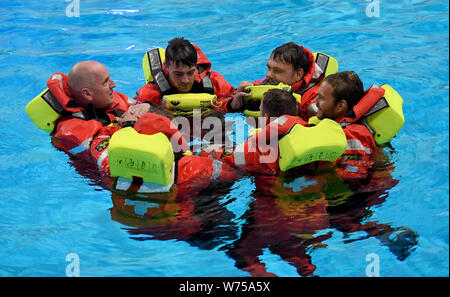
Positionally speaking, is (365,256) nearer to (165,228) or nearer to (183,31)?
A: (165,228)

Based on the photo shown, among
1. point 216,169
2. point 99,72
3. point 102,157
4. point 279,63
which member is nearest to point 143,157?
point 216,169

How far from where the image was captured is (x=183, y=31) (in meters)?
8.34

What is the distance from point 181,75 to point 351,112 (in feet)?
5.86

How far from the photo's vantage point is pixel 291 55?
16.8 ft

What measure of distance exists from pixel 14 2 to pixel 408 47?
263 inches

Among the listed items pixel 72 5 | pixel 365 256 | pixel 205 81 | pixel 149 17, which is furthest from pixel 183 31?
pixel 365 256

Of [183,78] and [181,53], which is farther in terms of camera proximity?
[183,78]

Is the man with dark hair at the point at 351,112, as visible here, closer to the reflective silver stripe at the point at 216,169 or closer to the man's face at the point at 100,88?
the reflective silver stripe at the point at 216,169

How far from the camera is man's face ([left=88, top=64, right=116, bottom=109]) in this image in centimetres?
481

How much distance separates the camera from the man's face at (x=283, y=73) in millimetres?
5180

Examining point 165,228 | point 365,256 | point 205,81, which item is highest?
point 205,81

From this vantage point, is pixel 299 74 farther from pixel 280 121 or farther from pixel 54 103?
pixel 54 103

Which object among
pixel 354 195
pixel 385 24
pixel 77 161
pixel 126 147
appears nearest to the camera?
pixel 126 147

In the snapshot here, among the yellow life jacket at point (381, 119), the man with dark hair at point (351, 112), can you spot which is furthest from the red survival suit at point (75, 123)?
the yellow life jacket at point (381, 119)
